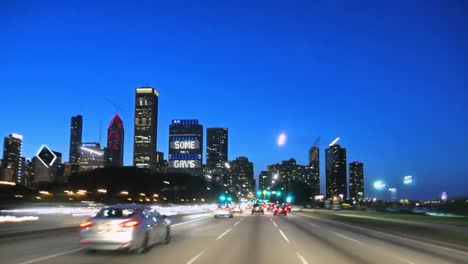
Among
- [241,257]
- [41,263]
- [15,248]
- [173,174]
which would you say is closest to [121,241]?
[41,263]

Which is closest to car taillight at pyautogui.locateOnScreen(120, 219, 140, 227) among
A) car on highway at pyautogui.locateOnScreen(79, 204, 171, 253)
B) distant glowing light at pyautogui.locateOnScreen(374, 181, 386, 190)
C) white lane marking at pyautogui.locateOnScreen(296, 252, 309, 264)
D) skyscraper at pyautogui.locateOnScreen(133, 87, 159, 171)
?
car on highway at pyautogui.locateOnScreen(79, 204, 171, 253)

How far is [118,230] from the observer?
16641mm

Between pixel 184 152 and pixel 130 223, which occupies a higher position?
pixel 184 152

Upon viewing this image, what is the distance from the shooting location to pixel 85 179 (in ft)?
465

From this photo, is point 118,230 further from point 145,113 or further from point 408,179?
point 145,113

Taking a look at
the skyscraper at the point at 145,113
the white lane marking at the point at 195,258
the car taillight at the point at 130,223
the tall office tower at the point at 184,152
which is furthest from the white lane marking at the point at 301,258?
the skyscraper at the point at 145,113

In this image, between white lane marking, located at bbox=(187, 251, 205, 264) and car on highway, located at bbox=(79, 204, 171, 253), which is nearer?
white lane marking, located at bbox=(187, 251, 205, 264)

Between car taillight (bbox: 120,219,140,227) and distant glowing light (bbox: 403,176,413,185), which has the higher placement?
distant glowing light (bbox: 403,176,413,185)

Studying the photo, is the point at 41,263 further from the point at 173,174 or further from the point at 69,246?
the point at 173,174

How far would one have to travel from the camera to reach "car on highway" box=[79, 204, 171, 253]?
16.6 meters

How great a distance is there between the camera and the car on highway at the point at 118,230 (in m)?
16.6

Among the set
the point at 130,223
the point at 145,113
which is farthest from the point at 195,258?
the point at 145,113

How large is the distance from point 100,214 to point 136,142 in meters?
183

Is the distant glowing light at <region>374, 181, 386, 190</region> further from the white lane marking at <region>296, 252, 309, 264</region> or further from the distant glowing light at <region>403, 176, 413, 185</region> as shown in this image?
the white lane marking at <region>296, 252, 309, 264</region>
